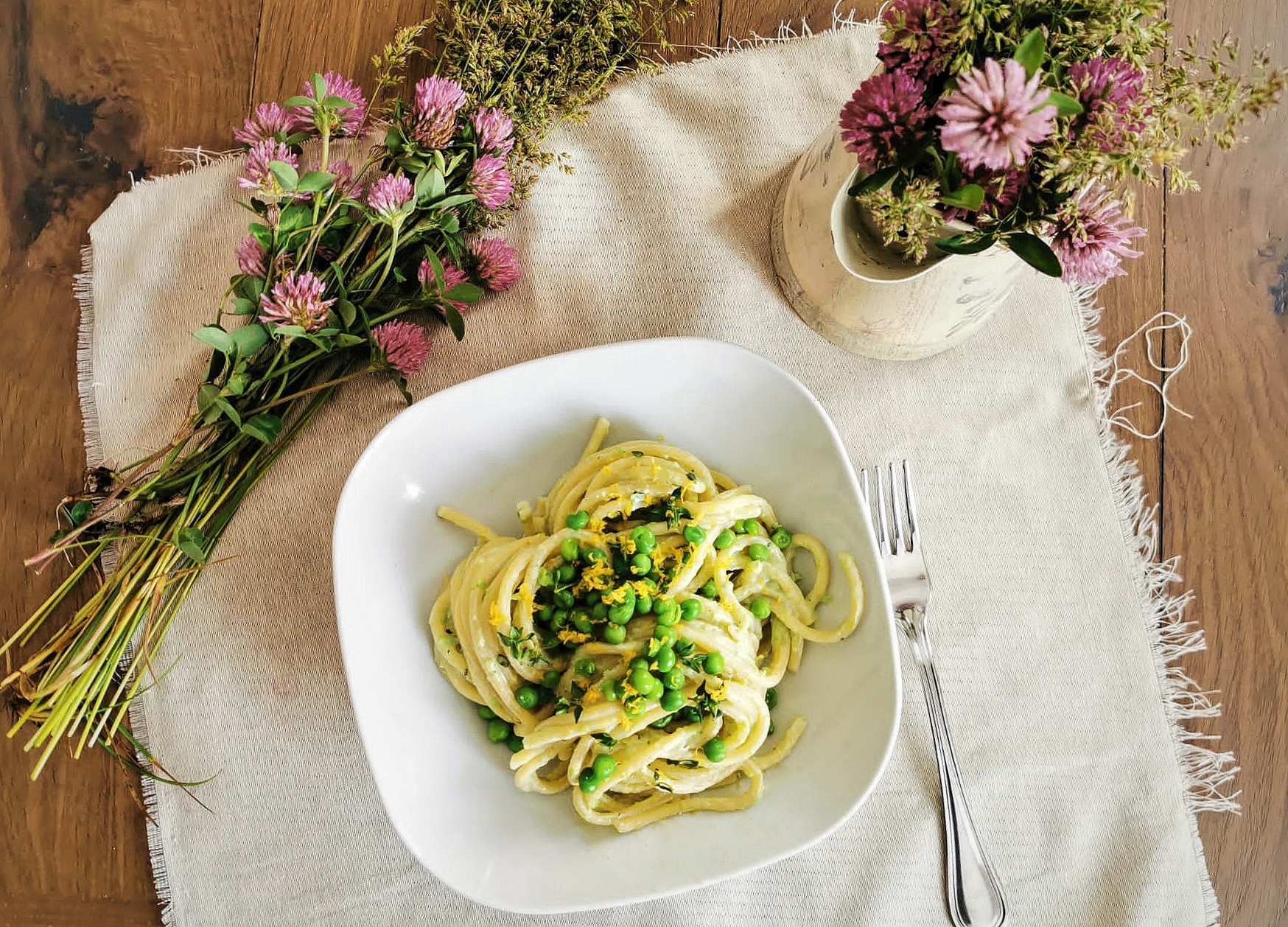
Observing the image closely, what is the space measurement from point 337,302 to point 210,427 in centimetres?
45

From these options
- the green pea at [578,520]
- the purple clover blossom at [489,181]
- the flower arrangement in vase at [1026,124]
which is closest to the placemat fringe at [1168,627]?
the flower arrangement in vase at [1026,124]

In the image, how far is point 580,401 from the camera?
2.01m

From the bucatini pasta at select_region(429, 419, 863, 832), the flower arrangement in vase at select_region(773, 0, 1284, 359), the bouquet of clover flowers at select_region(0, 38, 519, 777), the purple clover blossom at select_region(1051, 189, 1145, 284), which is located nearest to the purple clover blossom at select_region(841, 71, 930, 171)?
the flower arrangement in vase at select_region(773, 0, 1284, 359)

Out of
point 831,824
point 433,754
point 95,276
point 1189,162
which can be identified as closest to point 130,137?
point 95,276

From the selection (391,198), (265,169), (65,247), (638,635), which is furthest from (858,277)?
(65,247)

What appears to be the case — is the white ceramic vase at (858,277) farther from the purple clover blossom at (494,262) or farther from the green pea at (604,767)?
the green pea at (604,767)

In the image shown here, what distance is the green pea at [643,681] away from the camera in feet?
5.76

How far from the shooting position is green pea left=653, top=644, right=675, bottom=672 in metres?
1.77

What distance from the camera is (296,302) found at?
188cm

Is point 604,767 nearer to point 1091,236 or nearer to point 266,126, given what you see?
point 1091,236

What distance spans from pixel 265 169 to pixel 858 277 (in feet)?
4.09

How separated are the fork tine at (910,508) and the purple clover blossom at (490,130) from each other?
3.88 feet

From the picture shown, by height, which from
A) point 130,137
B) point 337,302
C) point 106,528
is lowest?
point 106,528

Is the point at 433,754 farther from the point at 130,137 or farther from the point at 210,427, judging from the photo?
the point at 130,137
